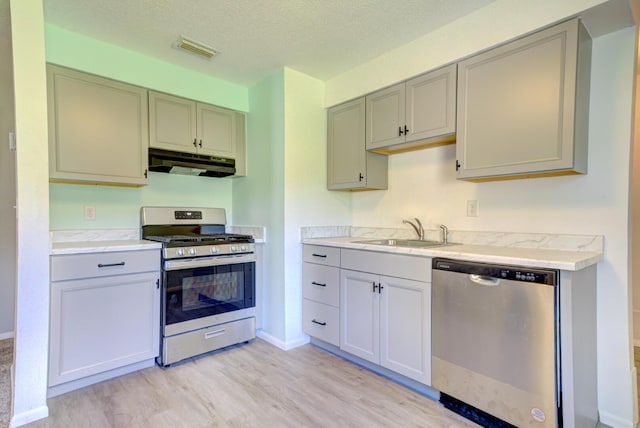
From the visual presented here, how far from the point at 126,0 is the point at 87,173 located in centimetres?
119

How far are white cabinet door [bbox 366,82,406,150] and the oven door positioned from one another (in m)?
1.48

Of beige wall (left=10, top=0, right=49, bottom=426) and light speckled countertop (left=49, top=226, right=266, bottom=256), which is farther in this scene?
light speckled countertop (left=49, top=226, right=266, bottom=256)

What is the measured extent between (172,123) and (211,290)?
1.43m

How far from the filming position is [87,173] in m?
2.40

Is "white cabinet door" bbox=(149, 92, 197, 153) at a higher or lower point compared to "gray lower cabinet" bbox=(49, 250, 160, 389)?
higher

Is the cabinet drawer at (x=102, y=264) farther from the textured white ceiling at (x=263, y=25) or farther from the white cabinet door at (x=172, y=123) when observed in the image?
the textured white ceiling at (x=263, y=25)

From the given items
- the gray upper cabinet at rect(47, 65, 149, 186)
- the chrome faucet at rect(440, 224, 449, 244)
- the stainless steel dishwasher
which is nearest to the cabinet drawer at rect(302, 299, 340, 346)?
the stainless steel dishwasher

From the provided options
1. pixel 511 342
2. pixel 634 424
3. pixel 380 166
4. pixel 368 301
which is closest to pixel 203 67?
pixel 380 166

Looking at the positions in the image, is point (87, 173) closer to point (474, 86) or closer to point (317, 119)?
point (317, 119)

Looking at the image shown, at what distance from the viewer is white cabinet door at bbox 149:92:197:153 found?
2703 millimetres

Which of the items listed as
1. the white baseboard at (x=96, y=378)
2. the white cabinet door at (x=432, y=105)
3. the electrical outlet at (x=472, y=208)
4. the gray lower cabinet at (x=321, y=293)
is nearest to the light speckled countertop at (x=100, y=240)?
the gray lower cabinet at (x=321, y=293)

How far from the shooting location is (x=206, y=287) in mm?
2645

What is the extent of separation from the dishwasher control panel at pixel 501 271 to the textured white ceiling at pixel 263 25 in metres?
1.54

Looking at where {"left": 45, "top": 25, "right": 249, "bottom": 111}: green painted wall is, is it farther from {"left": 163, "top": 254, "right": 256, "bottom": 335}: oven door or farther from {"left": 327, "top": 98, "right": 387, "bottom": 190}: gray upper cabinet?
{"left": 163, "top": 254, "right": 256, "bottom": 335}: oven door
